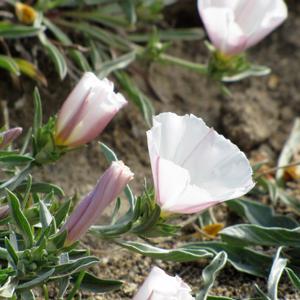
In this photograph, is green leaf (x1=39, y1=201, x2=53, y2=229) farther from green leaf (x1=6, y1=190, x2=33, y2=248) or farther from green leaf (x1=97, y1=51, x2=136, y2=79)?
green leaf (x1=97, y1=51, x2=136, y2=79)

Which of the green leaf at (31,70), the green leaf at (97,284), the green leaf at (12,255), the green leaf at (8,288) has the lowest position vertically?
the green leaf at (97,284)

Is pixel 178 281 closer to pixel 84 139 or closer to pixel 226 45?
pixel 84 139

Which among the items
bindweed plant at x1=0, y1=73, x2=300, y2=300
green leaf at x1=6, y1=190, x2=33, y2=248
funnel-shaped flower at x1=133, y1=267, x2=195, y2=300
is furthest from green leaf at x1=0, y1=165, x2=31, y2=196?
funnel-shaped flower at x1=133, y1=267, x2=195, y2=300

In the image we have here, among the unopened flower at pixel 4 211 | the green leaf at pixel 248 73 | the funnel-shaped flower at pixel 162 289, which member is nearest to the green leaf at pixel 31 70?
the green leaf at pixel 248 73

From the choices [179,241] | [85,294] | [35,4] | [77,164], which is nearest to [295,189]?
[179,241]

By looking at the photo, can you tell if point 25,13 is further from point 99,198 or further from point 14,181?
point 99,198

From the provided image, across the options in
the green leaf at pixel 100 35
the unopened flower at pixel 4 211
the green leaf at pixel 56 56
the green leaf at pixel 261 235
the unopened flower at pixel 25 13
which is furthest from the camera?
the green leaf at pixel 100 35

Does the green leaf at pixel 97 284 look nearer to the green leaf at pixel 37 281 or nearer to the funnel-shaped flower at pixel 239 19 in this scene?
the green leaf at pixel 37 281

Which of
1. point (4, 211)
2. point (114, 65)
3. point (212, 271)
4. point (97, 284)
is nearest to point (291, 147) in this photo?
point (114, 65)
